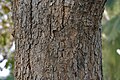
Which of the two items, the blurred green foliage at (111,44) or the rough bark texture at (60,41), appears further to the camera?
the blurred green foliage at (111,44)

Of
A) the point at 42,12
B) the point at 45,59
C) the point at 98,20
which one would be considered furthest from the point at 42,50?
the point at 98,20

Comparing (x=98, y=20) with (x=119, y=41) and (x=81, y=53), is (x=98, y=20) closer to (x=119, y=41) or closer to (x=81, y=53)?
(x=81, y=53)

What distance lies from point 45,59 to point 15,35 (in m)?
0.19

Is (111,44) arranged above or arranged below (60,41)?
above

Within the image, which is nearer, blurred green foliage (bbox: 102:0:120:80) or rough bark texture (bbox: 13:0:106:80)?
rough bark texture (bbox: 13:0:106:80)

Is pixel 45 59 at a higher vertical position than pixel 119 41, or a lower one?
lower

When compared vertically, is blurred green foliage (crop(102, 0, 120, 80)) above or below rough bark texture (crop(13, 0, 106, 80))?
above

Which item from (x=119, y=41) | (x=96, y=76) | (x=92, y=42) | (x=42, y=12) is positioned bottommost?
(x=96, y=76)

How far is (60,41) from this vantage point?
58.2 inches

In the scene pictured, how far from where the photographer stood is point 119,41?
7.15 meters

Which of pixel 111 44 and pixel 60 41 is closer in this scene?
pixel 60 41

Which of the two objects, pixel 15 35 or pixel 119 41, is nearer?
pixel 15 35

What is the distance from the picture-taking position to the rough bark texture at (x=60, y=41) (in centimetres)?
147

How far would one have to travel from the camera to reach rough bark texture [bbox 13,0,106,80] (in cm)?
147
